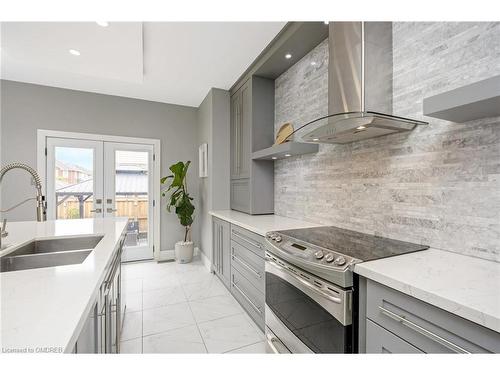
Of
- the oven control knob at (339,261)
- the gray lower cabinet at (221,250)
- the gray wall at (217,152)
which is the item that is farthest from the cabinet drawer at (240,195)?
the oven control knob at (339,261)

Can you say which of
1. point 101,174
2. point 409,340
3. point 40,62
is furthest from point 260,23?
point 101,174

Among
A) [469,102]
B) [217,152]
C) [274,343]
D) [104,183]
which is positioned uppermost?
[217,152]

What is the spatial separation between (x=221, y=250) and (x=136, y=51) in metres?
2.43

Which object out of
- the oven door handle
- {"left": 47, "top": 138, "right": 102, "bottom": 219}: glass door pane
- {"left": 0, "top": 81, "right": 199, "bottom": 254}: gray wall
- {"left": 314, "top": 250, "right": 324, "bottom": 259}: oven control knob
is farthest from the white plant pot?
{"left": 314, "top": 250, "right": 324, "bottom": 259}: oven control knob

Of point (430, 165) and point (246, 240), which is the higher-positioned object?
point (430, 165)

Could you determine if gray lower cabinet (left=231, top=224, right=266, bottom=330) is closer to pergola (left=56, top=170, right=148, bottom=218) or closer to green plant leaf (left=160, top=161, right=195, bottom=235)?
green plant leaf (left=160, top=161, right=195, bottom=235)

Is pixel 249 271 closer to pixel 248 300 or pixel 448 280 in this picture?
pixel 248 300

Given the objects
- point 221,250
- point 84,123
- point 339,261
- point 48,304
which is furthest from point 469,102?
point 84,123

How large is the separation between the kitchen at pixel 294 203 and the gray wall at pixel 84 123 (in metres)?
0.03

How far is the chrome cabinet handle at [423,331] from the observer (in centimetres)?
75

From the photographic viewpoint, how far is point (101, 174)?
3857 mm

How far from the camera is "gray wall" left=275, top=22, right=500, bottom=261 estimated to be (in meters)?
1.15

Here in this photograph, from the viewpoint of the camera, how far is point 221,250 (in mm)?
3006
